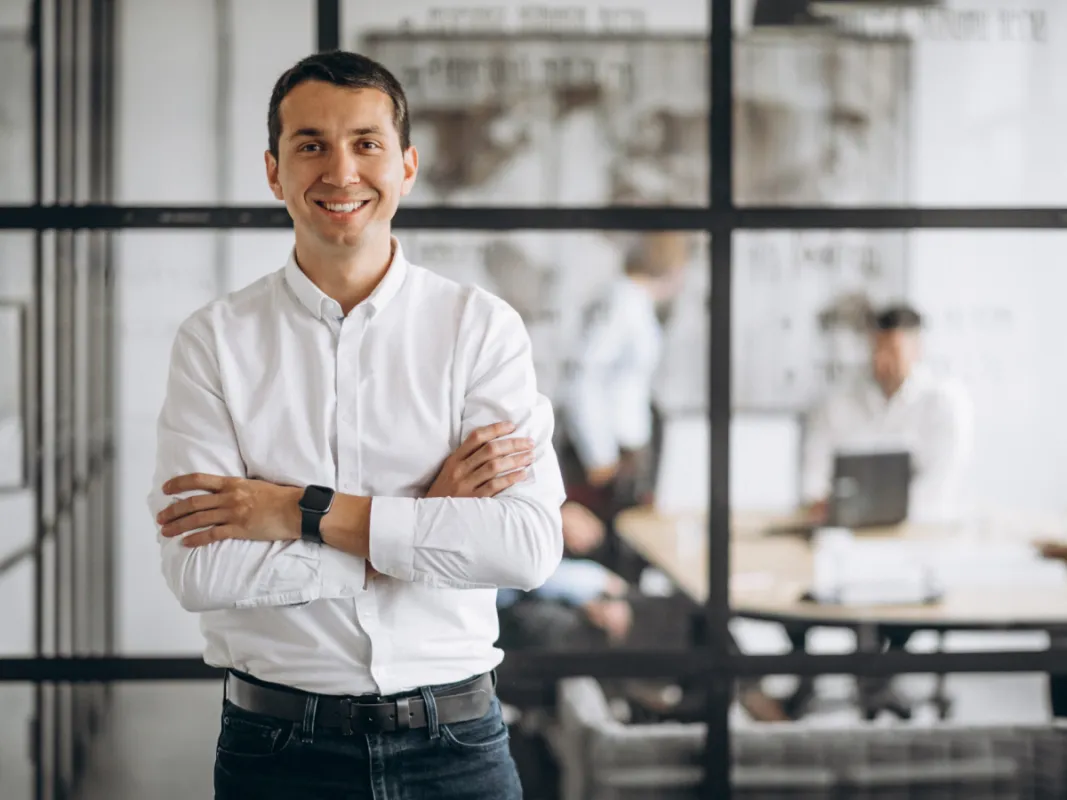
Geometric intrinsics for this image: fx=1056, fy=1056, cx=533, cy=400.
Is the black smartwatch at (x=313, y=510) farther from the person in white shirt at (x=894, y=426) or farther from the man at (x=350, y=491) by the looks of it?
the person in white shirt at (x=894, y=426)

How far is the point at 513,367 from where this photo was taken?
5.74 ft

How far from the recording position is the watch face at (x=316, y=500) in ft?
5.28

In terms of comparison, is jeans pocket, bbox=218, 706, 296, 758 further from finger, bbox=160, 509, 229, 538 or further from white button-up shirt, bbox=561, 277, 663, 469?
white button-up shirt, bbox=561, 277, 663, 469

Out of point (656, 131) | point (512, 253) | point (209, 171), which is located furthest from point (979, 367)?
point (209, 171)

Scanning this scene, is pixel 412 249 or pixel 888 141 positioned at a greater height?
pixel 888 141

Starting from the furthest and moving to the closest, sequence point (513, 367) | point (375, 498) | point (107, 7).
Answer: point (107, 7) < point (513, 367) < point (375, 498)

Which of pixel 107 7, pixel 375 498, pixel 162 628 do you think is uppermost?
pixel 107 7

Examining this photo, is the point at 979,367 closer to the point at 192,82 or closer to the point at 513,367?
the point at 513,367

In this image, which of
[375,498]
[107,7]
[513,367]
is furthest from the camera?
[107,7]

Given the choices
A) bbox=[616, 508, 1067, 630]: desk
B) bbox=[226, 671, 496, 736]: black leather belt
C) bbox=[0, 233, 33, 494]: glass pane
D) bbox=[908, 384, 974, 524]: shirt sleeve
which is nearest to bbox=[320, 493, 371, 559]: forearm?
bbox=[226, 671, 496, 736]: black leather belt

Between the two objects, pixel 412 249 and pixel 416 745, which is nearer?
pixel 416 745

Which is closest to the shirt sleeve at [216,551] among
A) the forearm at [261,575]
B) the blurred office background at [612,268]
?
the forearm at [261,575]

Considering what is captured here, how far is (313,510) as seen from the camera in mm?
1607

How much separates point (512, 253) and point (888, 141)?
105 centimetres
